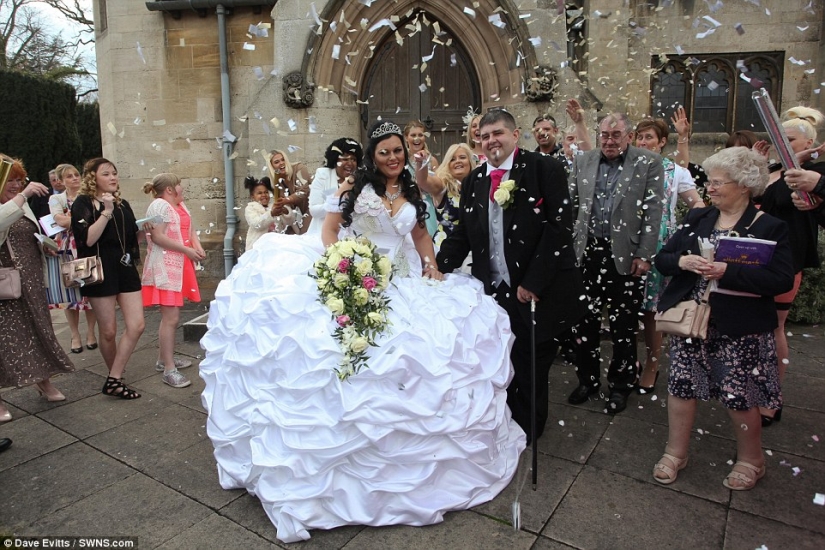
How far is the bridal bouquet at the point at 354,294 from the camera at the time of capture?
9.03 feet

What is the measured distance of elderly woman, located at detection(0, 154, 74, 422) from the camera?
411 centimetres

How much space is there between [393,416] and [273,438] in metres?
0.66

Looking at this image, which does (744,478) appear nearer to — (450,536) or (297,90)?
(450,536)

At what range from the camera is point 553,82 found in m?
6.73

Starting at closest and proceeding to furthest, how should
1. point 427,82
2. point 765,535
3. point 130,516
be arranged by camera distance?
point 765,535
point 130,516
point 427,82

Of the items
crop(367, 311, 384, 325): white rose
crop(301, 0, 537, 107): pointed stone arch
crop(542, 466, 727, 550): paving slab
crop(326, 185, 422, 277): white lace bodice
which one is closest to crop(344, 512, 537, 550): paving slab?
crop(542, 466, 727, 550): paving slab

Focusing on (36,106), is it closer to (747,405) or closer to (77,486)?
(77,486)

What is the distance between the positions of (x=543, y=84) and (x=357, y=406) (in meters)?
5.50

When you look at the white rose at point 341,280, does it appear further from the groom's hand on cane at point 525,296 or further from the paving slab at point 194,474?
the paving slab at point 194,474

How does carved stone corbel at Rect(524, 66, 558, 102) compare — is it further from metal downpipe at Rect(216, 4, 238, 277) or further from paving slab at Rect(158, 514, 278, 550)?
paving slab at Rect(158, 514, 278, 550)

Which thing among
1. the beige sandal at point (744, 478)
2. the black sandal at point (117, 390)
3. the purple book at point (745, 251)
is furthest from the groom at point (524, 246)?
the black sandal at point (117, 390)

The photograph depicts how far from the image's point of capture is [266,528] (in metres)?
2.73

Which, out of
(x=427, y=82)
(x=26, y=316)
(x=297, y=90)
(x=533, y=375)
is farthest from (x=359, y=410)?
(x=427, y=82)

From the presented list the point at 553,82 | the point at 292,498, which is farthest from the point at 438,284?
the point at 553,82
